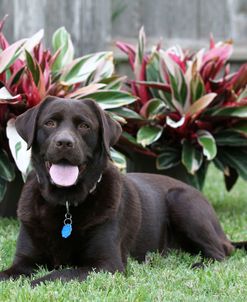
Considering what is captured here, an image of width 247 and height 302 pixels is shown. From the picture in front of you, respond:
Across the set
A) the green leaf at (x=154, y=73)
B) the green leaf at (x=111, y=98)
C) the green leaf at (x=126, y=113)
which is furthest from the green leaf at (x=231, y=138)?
the green leaf at (x=111, y=98)

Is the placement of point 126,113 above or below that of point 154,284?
above

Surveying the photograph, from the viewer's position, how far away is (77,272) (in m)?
4.43

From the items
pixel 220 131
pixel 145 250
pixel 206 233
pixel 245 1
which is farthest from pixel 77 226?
pixel 245 1

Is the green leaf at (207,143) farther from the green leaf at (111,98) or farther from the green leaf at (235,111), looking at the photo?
the green leaf at (111,98)

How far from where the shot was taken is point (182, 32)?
439 inches

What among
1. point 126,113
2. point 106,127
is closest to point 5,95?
point 126,113

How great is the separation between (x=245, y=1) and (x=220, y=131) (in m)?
5.31

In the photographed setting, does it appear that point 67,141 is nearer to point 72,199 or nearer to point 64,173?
point 64,173

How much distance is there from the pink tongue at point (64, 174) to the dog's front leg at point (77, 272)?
19.4 inches

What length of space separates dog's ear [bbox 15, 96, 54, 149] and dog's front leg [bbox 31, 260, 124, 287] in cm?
78

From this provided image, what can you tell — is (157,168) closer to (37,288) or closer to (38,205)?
(38,205)

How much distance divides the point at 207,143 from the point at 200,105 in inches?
13.1

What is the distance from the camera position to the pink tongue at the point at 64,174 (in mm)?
4594

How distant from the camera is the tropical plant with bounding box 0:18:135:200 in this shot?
621 centimetres
